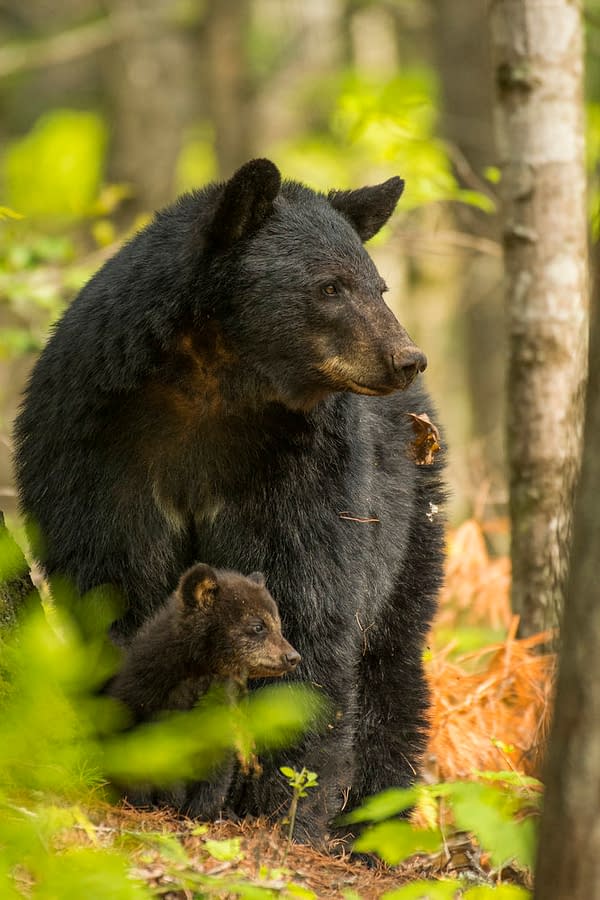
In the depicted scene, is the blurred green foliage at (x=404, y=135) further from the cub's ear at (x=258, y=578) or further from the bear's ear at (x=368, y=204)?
the cub's ear at (x=258, y=578)

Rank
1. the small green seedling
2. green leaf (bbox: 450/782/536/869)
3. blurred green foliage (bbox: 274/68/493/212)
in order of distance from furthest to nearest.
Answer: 1. blurred green foliage (bbox: 274/68/493/212)
2. the small green seedling
3. green leaf (bbox: 450/782/536/869)

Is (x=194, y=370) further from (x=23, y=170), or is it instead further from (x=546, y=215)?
(x=23, y=170)

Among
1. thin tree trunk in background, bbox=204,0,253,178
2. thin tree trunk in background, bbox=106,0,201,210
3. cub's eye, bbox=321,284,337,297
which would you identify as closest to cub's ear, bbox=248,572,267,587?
cub's eye, bbox=321,284,337,297

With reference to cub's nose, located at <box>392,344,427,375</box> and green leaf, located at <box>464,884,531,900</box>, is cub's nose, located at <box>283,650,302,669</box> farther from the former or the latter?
green leaf, located at <box>464,884,531,900</box>

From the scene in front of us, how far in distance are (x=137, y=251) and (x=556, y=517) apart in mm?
2734

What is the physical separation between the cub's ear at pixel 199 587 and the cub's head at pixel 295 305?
2.42 ft

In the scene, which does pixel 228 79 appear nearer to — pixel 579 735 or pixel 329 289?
pixel 329 289

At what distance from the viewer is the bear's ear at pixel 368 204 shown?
15.5ft

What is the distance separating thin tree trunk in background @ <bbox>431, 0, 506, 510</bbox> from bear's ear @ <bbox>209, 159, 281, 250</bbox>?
273 inches

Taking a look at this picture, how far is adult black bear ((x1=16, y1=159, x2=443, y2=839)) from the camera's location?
4.21m

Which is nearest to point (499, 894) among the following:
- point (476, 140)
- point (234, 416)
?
point (234, 416)

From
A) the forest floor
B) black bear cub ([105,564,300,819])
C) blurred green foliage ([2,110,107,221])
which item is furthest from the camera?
blurred green foliage ([2,110,107,221])

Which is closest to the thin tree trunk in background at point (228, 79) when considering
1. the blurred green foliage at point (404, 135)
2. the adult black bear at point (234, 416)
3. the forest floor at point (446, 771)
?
the blurred green foliage at point (404, 135)

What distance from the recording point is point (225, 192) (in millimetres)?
4102
